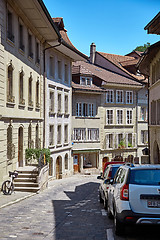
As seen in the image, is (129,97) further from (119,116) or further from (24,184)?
(24,184)

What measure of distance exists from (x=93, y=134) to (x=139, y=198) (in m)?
38.3

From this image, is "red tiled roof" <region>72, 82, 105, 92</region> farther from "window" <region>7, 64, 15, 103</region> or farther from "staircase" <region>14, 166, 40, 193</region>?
"staircase" <region>14, 166, 40, 193</region>

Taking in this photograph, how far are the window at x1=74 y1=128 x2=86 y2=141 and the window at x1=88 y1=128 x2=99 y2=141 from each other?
1.06 m

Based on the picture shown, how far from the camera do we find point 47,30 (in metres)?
26.9

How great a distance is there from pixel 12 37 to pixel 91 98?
86.5 feet

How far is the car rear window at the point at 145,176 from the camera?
886 cm

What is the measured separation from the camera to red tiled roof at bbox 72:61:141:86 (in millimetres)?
46487

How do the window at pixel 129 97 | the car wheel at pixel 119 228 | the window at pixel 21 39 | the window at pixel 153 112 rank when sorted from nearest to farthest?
the car wheel at pixel 119 228, the window at pixel 21 39, the window at pixel 153 112, the window at pixel 129 97

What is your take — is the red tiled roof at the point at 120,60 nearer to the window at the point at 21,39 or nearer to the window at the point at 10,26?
the window at the point at 21,39

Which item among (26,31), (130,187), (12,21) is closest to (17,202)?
(130,187)

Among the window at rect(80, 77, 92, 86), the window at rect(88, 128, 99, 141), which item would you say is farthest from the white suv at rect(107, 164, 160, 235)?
the window at rect(88, 128, 99, 141)

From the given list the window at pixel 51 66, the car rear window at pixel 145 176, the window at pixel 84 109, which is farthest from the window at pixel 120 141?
the car rear window at pixel 145 176

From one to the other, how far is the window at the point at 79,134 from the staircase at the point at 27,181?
2389 cm

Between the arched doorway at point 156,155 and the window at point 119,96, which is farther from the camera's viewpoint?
the window at point 119,96
